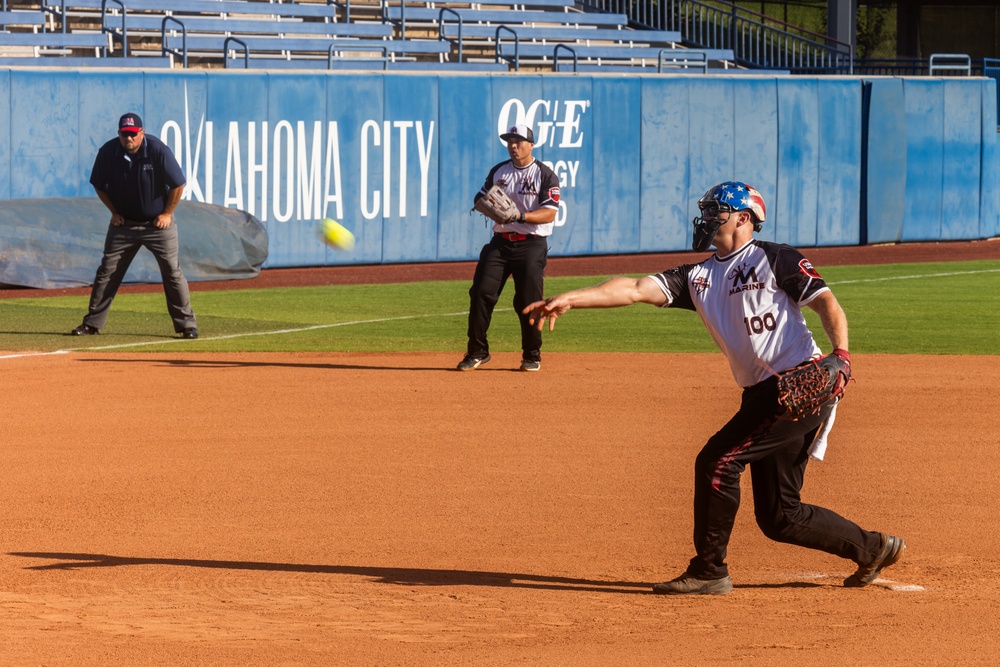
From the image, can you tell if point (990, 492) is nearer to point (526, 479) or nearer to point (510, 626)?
point (526, 479)

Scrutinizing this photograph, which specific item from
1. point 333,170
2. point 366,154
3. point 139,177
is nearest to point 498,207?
point 139,177

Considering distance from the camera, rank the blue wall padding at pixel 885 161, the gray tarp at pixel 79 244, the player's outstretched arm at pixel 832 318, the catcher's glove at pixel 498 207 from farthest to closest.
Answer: the blue wall padding at pixel 885 161
the gray tarp at pixel 79 244
the catcher's glove at pixel 498 207
the player's outstretched arm at pixel 832 318

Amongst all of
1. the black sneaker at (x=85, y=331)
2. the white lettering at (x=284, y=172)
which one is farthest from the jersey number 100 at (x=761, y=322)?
the white lettering at (x=284, y=172)

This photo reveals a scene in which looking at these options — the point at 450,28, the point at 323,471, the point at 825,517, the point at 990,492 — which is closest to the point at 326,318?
the point at 323,471

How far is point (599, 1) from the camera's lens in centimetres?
3391

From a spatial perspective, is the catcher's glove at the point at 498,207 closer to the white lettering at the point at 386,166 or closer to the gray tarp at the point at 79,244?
the gray tarp at the point at 79,244

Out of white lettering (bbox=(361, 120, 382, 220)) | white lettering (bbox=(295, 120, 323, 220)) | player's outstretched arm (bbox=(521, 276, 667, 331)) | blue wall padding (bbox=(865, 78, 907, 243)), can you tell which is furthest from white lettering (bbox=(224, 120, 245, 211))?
player's outstretched arm (bbox=(521, 276, 667, 331))

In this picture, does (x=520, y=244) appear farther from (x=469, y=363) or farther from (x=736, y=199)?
(x=736, y=199)

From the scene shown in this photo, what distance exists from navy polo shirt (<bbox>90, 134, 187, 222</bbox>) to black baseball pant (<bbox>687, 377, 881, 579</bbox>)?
939cm

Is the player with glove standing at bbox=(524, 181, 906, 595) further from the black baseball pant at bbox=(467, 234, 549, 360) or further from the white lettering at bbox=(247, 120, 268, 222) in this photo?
the white lettering at bbox=(247, 120, 268, 222)

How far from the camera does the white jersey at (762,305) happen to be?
6.17m

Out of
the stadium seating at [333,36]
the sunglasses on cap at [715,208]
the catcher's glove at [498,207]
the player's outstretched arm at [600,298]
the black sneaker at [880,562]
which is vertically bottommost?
the black sneaker at [880,562]

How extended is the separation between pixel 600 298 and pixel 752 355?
68 centimetres

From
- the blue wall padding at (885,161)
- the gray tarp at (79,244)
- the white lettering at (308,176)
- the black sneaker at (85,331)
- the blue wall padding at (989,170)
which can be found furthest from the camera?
the blue wall padding at (989,170)
